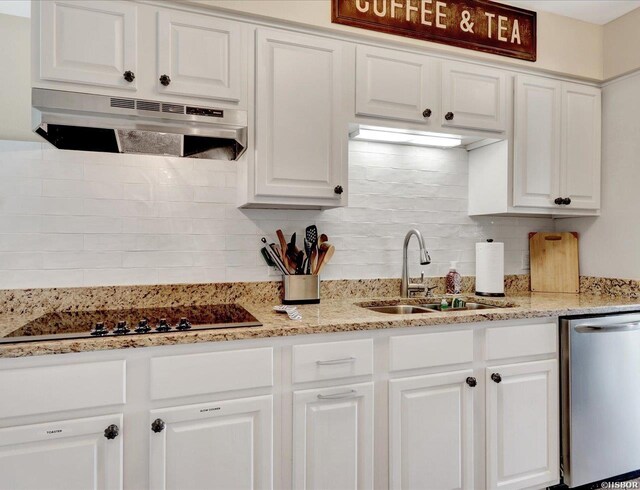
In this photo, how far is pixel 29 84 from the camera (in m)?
1.78

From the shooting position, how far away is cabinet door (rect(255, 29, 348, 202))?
194 cm

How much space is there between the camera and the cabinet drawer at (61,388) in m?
1.33

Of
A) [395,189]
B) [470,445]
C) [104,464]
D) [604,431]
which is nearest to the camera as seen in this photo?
[104,464]

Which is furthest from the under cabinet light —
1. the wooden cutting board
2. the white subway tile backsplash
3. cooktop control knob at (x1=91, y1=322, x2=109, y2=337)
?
cooktop control knob at (x1=91, y1=322, x2=109, y2=337)

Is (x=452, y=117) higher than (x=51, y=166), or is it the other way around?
(x=452, y=117)

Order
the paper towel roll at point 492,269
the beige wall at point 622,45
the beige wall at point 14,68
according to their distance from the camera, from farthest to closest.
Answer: the paper towel roll at point 492,269, the beige wall at point 622,45, the beige wall at point 14,68

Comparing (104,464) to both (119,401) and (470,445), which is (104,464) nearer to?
(119,401)

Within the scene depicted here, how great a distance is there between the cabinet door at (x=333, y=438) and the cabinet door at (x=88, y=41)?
4.88 feet

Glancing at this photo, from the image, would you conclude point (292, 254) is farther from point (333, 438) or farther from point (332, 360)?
point (333, 438)

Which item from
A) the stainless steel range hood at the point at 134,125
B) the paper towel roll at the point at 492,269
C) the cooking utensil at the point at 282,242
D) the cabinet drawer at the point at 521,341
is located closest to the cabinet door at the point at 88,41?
the stainless steel range hood at the point at 134,125

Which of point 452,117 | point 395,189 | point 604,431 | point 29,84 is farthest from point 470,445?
point 29,84

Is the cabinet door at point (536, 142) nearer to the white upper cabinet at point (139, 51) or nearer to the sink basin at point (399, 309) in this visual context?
the sink basin at point (399, 309)

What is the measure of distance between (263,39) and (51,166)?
1108 mm

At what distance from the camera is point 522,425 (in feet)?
6.55
